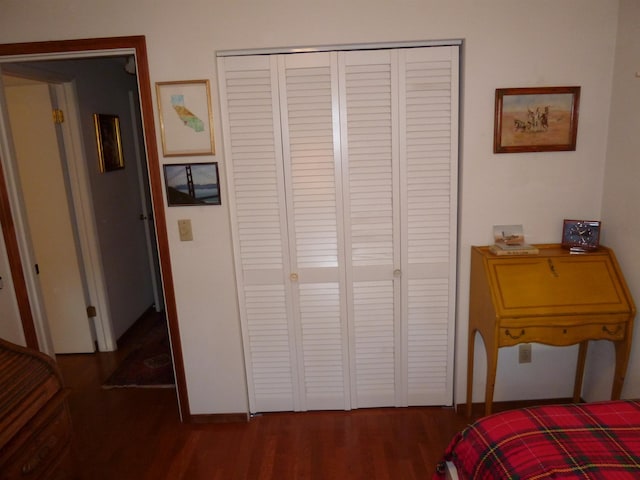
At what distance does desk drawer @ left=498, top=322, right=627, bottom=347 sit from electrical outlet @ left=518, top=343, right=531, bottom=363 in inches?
17.4

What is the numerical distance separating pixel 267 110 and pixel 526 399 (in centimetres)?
228

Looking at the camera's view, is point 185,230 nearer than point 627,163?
No

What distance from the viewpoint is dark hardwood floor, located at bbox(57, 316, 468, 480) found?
2.13m

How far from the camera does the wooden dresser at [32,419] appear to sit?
4.63 feet

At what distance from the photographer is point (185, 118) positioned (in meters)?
2.17

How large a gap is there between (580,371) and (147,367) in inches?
117

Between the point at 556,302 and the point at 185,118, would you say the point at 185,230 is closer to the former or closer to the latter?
the point at 185,118

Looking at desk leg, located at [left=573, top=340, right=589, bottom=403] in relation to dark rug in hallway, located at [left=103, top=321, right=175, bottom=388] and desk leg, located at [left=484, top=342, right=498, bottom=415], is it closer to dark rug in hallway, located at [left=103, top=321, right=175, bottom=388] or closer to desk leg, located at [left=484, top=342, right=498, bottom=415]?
desk leg, located at [left=484, top=342, right=498, bottom=415]

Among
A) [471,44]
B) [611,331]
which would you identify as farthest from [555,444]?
[471,44]

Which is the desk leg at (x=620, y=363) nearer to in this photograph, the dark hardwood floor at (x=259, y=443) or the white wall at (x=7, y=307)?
the dark hardwood floor at (x=259, y=443)

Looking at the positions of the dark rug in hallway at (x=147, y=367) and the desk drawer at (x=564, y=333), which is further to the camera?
the dark rug in hallway at (x=147, y=367)

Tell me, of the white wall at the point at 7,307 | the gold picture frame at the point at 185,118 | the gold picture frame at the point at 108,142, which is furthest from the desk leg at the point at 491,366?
the gold picture frame at the point at 108,142

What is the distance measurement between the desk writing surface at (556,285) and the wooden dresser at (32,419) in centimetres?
198

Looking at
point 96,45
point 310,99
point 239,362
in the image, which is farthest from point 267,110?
point 239,362
